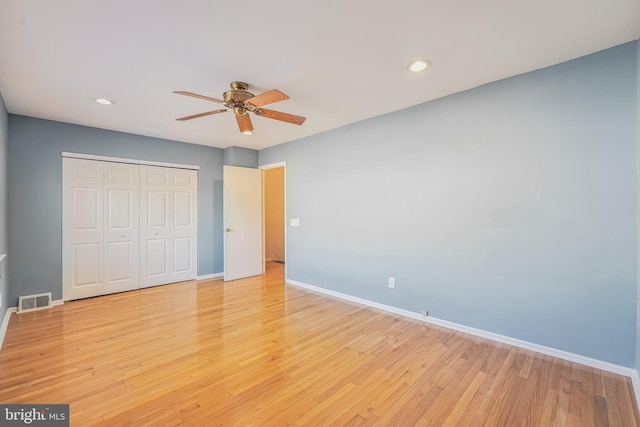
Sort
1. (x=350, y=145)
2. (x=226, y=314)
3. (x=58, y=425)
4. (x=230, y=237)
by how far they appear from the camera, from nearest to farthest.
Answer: (x=58, y=425) → (x=226, y=314) → (x=350, y=145) → (x=230, y=237)

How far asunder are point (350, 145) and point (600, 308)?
2.99 meters

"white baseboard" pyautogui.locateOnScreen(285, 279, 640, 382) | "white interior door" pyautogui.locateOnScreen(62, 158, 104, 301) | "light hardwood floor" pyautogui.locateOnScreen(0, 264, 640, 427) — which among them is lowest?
"light hardwood floor" pyautogui.locateOnScreen(0, 264, 640, 427)

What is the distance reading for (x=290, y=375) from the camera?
2139 mm

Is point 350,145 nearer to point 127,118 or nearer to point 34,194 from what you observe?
point 127,118

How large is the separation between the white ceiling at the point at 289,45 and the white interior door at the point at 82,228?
1096mm

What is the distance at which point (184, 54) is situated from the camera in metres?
2.16

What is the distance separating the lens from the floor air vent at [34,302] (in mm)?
3510

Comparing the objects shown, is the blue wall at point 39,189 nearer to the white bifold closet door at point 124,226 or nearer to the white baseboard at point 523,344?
the white bifold closet door at point 124,226

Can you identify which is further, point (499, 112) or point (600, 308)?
point (499, 112)

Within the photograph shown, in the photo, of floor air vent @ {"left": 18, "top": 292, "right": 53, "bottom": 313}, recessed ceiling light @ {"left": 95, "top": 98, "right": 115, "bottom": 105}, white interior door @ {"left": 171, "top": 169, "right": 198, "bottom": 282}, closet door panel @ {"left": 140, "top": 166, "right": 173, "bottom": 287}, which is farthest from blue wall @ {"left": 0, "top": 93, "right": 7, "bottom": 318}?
white interior door @ {"left": 171, "top": 169, "right": 198, "bottom": 282}

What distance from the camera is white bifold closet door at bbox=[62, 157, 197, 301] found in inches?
155

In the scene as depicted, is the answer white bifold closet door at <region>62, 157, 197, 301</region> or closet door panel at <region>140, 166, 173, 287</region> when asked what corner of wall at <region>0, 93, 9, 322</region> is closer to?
white bifold closet door at <region>62, 157, 197, 301</region>

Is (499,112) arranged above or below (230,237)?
above

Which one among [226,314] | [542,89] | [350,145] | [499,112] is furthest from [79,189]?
[542,89]
